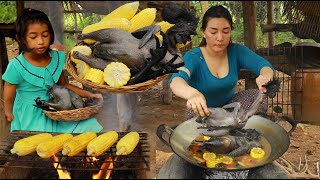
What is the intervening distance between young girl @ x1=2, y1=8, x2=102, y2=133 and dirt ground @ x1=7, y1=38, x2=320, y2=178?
867 millimetres

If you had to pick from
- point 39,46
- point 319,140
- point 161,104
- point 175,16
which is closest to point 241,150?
point 175,16

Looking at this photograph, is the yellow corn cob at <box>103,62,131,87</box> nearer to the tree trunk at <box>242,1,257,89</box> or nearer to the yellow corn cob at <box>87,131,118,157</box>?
the yellow corn cob at <box>87,131,118,157</box>

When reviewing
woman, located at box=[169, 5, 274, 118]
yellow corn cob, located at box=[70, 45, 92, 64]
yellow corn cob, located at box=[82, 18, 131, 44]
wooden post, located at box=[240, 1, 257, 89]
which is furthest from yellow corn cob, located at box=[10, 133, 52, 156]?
wooden post, located at box=[240, 1, 257, 89]

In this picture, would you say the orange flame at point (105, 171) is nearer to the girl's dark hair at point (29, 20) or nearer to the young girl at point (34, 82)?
the young girl at point (34, 82)

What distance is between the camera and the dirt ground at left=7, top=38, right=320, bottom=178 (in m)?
4.52

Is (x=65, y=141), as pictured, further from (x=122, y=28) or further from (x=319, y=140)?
(x=319, y=140)

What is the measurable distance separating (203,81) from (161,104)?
15.8 ft

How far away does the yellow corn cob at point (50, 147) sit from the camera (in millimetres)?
2678

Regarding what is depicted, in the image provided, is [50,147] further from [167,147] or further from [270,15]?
[270,15]

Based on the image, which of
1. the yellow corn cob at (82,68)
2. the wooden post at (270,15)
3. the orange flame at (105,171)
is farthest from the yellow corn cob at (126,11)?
the wooden post at (270,15)

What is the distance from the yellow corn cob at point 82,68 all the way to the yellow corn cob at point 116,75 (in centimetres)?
18

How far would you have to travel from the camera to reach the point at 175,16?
126 inches

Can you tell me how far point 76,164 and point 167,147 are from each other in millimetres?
3297

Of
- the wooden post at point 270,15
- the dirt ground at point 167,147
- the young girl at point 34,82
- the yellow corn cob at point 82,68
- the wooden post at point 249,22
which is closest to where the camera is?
the yellow corn cob at point 82,68
